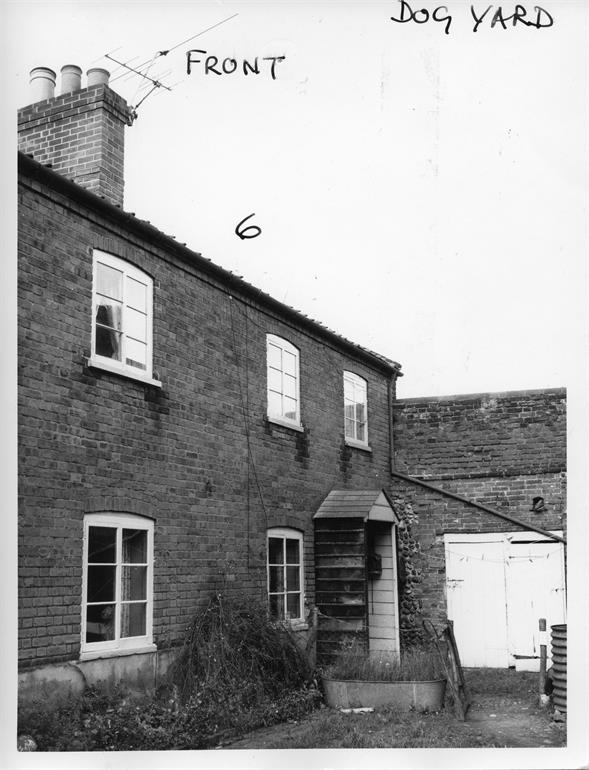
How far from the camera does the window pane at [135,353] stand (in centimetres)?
1064

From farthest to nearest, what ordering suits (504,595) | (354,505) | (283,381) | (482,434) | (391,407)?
1. (391,407)
2. (482,434)
3. (504,595)
4. (354,505)
5. (283,381)

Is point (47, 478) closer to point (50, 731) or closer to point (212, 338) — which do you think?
point (50, 731)

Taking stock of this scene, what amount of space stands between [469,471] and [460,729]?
797 centimetres

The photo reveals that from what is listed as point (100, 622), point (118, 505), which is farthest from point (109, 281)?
point (100, 622)

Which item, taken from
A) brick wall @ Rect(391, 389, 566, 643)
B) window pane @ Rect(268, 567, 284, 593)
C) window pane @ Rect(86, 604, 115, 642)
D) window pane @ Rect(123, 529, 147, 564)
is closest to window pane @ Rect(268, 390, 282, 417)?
window pane @ Rect(268, 567, 284, 593)

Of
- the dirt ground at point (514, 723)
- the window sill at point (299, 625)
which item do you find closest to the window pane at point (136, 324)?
the window sill at point (299, 625)

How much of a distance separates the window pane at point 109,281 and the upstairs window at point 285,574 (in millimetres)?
4745

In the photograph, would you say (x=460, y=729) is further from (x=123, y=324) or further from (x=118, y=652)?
(x=123, y=324)

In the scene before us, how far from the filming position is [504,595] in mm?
16531

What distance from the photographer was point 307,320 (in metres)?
15.0

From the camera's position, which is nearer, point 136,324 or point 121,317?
point 121,317

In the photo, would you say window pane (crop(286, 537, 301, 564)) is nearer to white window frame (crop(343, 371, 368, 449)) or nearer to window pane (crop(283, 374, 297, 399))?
window pane (crop(283, 374, 297, 399))

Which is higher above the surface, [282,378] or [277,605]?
[282,378]

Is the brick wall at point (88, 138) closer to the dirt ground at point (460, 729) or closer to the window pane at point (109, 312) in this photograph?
the window pane at point (109, 312)
